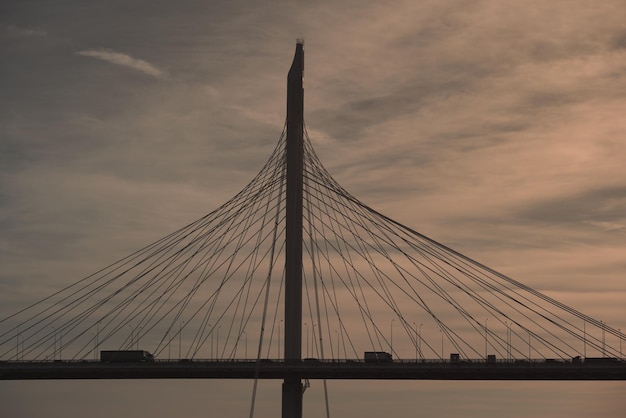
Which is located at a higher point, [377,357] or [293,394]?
[377,357]

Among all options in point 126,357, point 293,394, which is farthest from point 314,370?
point 126,357

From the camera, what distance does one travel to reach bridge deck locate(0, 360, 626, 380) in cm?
13625

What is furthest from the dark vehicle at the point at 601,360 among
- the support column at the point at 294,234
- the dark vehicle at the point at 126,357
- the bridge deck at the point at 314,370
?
the dark vehicle at the point at 126,357

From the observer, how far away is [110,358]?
497 ft

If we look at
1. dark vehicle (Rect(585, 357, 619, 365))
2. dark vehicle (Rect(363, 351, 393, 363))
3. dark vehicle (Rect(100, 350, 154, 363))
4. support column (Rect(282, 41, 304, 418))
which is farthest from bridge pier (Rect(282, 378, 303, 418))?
dark vehicle (Rect(585, 357, 619, 365))

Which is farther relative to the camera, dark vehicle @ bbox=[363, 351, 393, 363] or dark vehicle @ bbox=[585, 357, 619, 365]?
dark vehicle @ bbox=[363, 351, 393, 363]

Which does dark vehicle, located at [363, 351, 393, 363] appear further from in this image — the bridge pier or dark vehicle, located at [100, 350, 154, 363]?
dark vehicle, located at [100, 350, 154, 363]

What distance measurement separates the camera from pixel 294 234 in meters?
132

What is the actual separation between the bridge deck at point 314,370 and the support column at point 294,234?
5.72 ft

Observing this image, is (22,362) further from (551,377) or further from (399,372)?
(551,377)

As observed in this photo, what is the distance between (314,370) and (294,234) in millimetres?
11962

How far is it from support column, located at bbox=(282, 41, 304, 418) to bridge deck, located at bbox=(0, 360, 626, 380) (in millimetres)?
1743

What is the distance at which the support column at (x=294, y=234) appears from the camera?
132 metres

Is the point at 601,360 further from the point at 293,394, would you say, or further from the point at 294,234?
the point at 294,234
